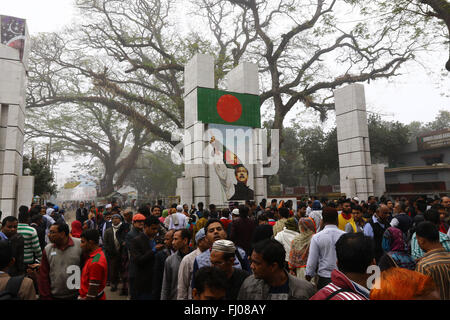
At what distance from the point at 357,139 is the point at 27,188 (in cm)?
1560

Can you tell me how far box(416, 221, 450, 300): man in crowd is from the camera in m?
2.37

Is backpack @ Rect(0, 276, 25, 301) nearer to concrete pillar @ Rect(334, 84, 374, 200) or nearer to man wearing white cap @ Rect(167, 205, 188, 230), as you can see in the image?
man wearing white cap @ Rect(167, 205, 188, 230)

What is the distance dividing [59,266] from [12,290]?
4.22ft

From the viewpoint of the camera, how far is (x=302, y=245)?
4.04 metres

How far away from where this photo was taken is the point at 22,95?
10.1 metres

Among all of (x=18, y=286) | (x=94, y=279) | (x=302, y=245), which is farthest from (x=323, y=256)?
(x=18, y=286)

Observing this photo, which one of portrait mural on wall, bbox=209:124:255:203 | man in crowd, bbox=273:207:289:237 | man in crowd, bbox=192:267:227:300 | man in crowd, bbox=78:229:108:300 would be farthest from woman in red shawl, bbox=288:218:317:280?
portrait mural on wall, bbox=209:124:255:203

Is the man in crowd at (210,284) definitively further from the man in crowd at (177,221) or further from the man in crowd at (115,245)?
the man in crowd at (177,221)

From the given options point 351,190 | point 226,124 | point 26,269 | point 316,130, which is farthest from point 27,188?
point 316,130

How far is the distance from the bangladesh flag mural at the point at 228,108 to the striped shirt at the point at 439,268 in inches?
453

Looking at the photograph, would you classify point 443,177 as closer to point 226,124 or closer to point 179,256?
point 226,124

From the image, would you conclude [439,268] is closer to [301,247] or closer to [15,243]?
[301,247]
